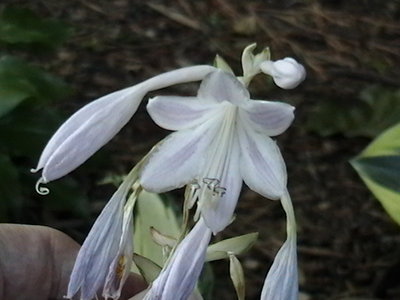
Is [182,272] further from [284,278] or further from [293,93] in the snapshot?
[293,93]

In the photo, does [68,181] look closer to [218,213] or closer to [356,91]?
[356,91]

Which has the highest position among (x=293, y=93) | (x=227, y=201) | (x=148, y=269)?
(x=227, y=201)

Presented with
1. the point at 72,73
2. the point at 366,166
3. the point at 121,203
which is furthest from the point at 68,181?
the point at 121,203

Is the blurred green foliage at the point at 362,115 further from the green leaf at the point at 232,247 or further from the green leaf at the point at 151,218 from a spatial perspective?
the green leaf at the point at 232,247

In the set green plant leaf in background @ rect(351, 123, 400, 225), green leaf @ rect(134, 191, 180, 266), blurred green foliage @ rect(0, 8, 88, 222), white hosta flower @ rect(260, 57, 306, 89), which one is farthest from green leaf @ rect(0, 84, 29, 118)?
white hosta flower @ rect(260, 57, 306, 89)

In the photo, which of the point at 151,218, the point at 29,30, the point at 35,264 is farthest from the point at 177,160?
the point at 29,30

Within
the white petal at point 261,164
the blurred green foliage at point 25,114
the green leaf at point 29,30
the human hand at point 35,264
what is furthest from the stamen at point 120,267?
the green leaf at point 29,30

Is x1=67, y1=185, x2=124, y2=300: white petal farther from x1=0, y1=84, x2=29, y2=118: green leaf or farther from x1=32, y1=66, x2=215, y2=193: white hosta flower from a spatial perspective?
x1=0, y1=84, x2=29, y2=118: green leaf
